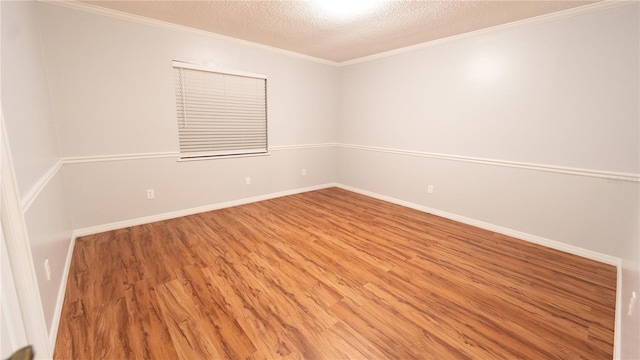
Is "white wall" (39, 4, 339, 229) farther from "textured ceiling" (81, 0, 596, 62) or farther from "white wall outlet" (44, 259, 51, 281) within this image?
"white wall outlet" (44, 259, 51, 281)

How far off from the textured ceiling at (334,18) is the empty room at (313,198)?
0.03 m

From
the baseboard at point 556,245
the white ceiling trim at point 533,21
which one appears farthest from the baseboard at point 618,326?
the white ceiling trim at point 533,21

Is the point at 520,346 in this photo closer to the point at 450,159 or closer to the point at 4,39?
the point at 450,159

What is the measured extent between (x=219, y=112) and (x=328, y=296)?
3.04m

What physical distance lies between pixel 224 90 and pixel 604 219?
4697mm

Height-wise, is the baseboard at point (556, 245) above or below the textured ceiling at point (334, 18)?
below

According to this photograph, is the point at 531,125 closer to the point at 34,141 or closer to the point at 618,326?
the point at 618,326

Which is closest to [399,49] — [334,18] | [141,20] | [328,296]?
[334,18]

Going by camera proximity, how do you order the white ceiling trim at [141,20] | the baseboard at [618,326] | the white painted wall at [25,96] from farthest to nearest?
the white ceiling trim at [141,20], the baseboard at [618,326], the white painted wall at [25,96]

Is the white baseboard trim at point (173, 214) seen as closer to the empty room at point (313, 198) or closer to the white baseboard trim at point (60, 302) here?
the empty room at point (313, 198)

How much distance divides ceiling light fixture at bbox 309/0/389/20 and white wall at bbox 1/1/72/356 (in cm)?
221

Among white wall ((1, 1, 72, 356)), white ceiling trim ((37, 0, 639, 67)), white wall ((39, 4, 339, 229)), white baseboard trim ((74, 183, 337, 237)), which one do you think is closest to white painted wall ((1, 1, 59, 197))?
white wall ((1, 1, 72, 356))

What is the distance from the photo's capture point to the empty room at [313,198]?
162 cm

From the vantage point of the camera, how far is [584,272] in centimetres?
242
